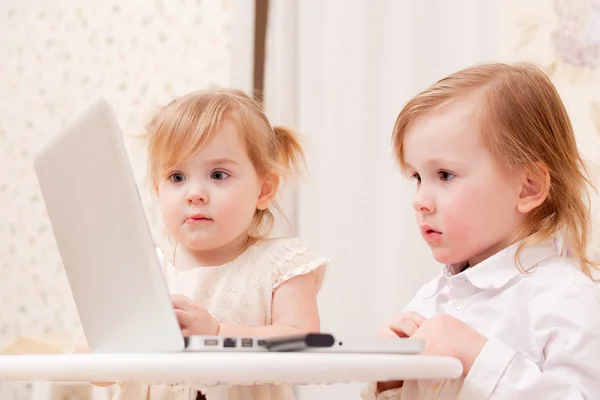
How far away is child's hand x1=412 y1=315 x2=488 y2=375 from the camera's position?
0.99 metres

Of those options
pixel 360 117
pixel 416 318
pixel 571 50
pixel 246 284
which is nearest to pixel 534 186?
pixel 416 318

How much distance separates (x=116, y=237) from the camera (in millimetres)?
880

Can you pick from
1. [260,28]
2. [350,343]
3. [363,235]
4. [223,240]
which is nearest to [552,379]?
[350,343]

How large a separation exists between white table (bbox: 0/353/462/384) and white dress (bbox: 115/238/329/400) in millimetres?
579

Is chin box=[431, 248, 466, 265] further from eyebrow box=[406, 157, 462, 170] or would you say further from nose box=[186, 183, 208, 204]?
nose box=[186, 183, 208, 204]

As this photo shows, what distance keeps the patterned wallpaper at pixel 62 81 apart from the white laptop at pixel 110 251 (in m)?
1.44

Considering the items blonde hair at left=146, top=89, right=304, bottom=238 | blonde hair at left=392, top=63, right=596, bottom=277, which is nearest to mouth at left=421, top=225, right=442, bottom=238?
blonde hair at left=392, top=63, right=596, bottom=277

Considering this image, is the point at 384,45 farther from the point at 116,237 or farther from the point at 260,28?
the point at 116,237

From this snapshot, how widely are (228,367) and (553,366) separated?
1.62ft

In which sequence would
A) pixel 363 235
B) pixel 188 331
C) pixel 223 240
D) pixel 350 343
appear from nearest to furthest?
pixel 350 343
pixel 188 331
pixel 223 240
pixel 363 235

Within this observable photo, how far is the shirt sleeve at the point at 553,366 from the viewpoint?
3.19 ft

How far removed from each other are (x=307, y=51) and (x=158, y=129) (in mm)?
865

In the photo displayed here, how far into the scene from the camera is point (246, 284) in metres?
1.38

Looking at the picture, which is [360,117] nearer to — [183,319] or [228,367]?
[183,319]
